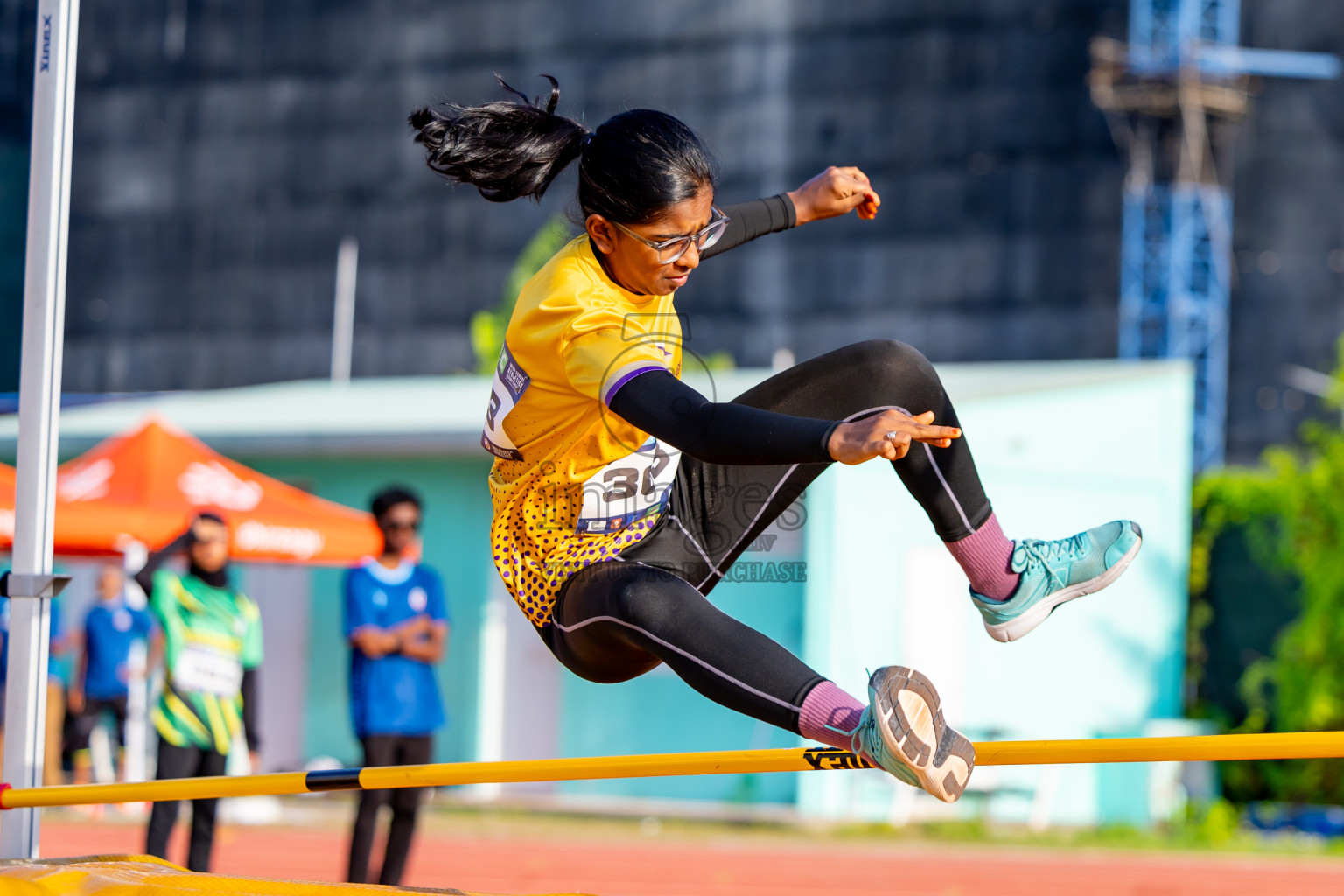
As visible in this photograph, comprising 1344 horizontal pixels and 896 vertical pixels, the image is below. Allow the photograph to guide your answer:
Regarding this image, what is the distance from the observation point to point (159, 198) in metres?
22.5

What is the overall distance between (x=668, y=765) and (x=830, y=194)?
120 centimetres

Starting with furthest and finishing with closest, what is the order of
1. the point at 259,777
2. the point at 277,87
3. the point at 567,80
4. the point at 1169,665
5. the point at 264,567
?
the point at 277,87
the point at 567,80
the point at 264,567
the point at 1169,665
the point at 259,777

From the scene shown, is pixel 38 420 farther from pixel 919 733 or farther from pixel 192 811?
pixel 919 733

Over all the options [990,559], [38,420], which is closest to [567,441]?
[990,559]

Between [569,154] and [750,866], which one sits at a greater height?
[569,154]

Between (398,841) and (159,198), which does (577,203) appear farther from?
(159,198)

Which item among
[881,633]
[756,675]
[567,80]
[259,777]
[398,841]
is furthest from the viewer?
[567,80]

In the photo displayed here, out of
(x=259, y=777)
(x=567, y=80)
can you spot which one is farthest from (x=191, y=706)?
(x=567, y=80)

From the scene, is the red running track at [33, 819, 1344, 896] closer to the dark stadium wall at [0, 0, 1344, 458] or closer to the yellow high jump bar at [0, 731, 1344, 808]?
the yellow high jump bar at [0, 731, 1344, 808]

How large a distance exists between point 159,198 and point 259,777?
20466 mm

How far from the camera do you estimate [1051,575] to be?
2988mm

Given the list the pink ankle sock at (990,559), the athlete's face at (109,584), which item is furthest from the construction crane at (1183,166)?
the pink ankle sock at (990,559)

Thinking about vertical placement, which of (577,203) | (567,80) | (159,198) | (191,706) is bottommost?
(191,706)

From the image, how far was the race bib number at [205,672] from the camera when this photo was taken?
564cm
